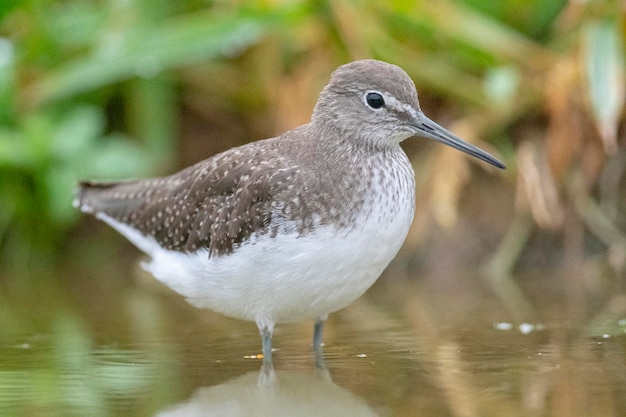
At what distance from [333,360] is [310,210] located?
3.24 ft

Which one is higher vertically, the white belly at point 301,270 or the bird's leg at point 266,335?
the white belly at point 301,270

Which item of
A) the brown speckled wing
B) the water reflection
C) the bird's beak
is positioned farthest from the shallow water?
the bird's beak

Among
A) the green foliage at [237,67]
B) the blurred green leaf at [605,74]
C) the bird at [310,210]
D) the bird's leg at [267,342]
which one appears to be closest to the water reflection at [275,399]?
the bird's leg at [267,342]

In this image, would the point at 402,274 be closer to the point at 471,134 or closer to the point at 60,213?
the point at 471,134

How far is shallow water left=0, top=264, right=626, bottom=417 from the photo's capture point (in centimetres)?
562

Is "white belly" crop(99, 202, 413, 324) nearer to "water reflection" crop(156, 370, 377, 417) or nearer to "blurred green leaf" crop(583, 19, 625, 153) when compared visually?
"water reflection" crop(156, 370, 377, 417)

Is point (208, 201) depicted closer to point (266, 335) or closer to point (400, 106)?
point (266, 335)

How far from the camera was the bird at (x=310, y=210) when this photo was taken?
21.0 ft

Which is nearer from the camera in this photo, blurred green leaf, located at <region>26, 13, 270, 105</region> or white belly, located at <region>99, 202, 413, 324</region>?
white belly, located at <region>99, 202, 413, 324</region>

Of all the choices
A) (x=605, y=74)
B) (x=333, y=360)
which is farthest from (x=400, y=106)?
(x=605, y=74)

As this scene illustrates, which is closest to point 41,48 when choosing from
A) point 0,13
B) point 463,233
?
point 0,13

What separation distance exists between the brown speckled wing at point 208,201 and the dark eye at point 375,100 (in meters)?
0.67

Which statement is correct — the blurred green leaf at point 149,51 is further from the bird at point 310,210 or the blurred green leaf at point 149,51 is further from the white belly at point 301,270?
the white belly at point 301,270

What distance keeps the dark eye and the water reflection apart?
1.71 meters
